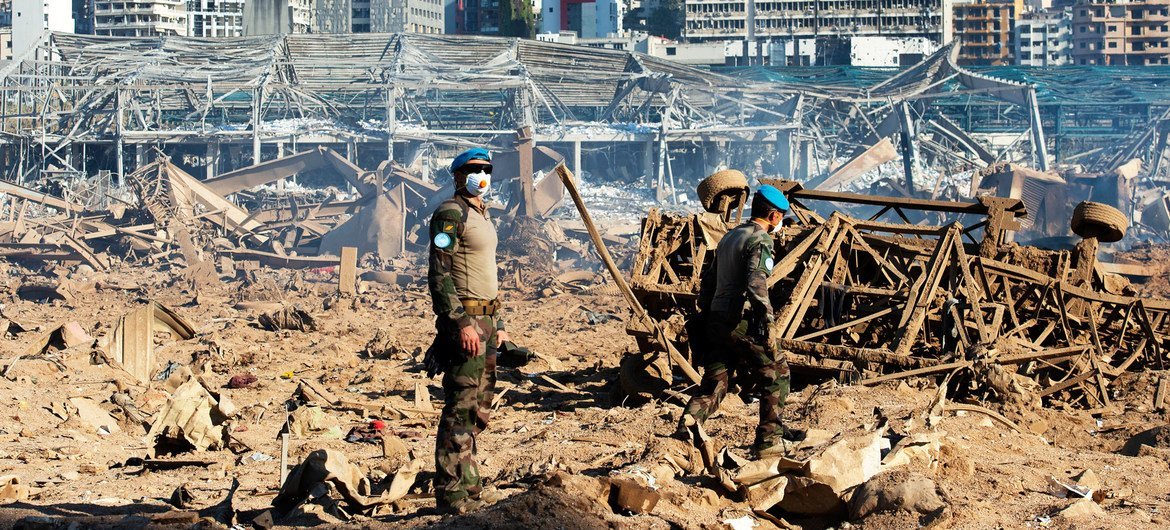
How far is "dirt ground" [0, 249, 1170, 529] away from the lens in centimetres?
561

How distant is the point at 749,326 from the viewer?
6727 mm

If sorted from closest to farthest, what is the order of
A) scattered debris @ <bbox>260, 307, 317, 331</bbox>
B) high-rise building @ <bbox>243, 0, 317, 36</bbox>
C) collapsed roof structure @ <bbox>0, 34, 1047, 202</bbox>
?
1. scattered debris @ <bbox>260, 307, 317, 331</bbox>
2. collapsed roof structure @ <bbox>0, 34, 1047, 202</bbox>
3. high-rise building @ <bbox>243, 0, 317, 36</bbox>

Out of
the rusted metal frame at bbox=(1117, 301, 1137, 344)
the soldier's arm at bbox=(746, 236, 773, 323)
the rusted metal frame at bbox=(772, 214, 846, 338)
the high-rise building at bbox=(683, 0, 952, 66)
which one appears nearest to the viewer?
the soldier's arm at bbox=(746, 236, 773, 323)

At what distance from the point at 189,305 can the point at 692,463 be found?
12978 millimetres

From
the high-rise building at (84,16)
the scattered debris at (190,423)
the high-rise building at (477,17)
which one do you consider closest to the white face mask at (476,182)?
the scattered debris at (190,423)

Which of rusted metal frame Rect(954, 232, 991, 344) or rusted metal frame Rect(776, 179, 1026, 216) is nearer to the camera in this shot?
rusted metal frame Rect(954, 232, 991, 344)

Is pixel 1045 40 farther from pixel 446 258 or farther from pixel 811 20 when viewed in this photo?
pixel 446 258

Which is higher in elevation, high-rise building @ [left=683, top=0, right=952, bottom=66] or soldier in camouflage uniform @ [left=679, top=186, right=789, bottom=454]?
high-rise building @ [left=683, top=0, right=952, bottom=66]

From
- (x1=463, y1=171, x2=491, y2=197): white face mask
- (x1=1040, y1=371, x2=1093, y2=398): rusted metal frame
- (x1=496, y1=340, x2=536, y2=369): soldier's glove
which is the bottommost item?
(x1=1040, y1=371, x2=1093, y2=398): rusted metal frame

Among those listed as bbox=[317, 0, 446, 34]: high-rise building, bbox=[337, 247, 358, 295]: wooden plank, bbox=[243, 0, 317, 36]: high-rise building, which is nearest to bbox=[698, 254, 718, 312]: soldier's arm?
bbox=[337, 247, 358, 295]: wooden plank

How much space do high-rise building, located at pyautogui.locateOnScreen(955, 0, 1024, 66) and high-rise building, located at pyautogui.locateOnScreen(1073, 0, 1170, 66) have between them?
6.45 m

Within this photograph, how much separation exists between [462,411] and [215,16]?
123 m

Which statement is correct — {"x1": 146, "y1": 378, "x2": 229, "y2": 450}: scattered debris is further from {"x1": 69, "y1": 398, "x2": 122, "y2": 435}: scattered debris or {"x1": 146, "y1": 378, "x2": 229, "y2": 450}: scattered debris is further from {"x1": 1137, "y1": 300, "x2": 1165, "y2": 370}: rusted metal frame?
{"x1": 1137, "y1": 300, "x2": 1165, "y2": 370}: rusted metal frame

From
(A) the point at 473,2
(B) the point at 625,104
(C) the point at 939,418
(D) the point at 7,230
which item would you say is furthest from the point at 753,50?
(C) the point at 939,418
